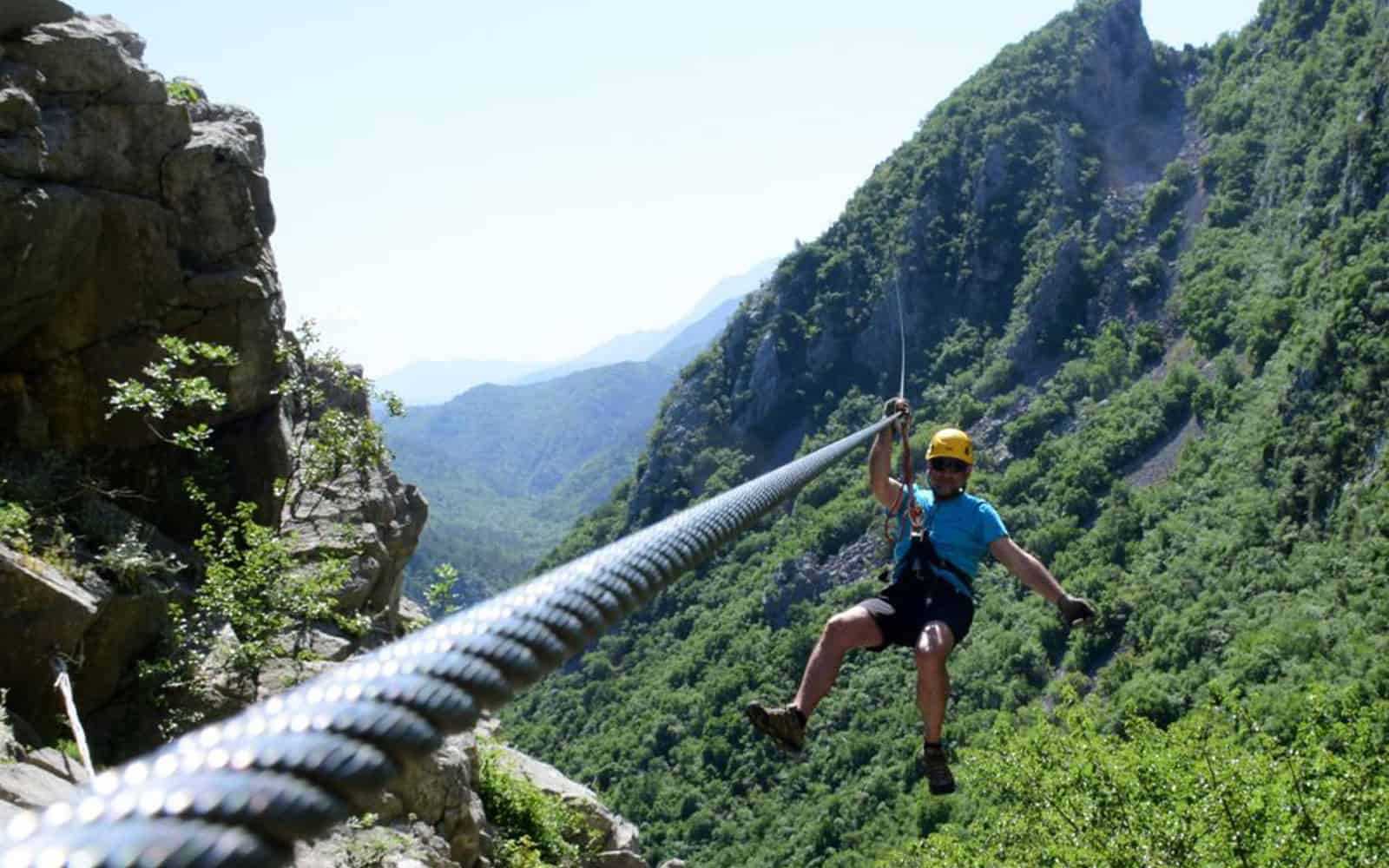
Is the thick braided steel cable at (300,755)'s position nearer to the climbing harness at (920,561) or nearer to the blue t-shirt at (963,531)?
the climbing harness at (920,561)

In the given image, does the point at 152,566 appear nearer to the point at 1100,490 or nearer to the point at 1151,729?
the point at 1151,729

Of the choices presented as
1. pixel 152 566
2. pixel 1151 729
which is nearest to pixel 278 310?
pixel 152 566

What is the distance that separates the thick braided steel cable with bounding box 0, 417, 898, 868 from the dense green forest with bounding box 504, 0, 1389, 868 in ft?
59.1

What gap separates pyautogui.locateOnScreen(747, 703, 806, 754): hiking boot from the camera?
5844mm

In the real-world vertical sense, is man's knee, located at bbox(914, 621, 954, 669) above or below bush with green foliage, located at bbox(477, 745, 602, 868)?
above

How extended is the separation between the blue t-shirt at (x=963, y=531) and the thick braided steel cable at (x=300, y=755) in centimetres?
470

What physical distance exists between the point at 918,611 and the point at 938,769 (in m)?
0.85

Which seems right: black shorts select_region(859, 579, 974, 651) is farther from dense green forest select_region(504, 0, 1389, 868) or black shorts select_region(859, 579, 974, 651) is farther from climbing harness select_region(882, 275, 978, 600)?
dense green forest select_region(504, 0, 1389, 868)

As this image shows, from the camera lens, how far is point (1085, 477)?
94438mm

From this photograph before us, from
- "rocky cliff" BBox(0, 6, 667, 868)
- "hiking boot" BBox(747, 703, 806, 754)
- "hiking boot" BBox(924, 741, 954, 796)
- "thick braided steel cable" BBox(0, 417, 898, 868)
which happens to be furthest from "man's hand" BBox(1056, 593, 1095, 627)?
"rocky cliff" BBox(0, 6, 667, 868)

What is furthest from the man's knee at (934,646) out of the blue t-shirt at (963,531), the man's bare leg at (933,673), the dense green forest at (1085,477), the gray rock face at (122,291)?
the dense green forest at (1085,477)

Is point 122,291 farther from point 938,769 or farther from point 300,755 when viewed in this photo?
point 300,755

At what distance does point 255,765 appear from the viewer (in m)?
1.12

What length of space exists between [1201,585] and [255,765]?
267 ft
